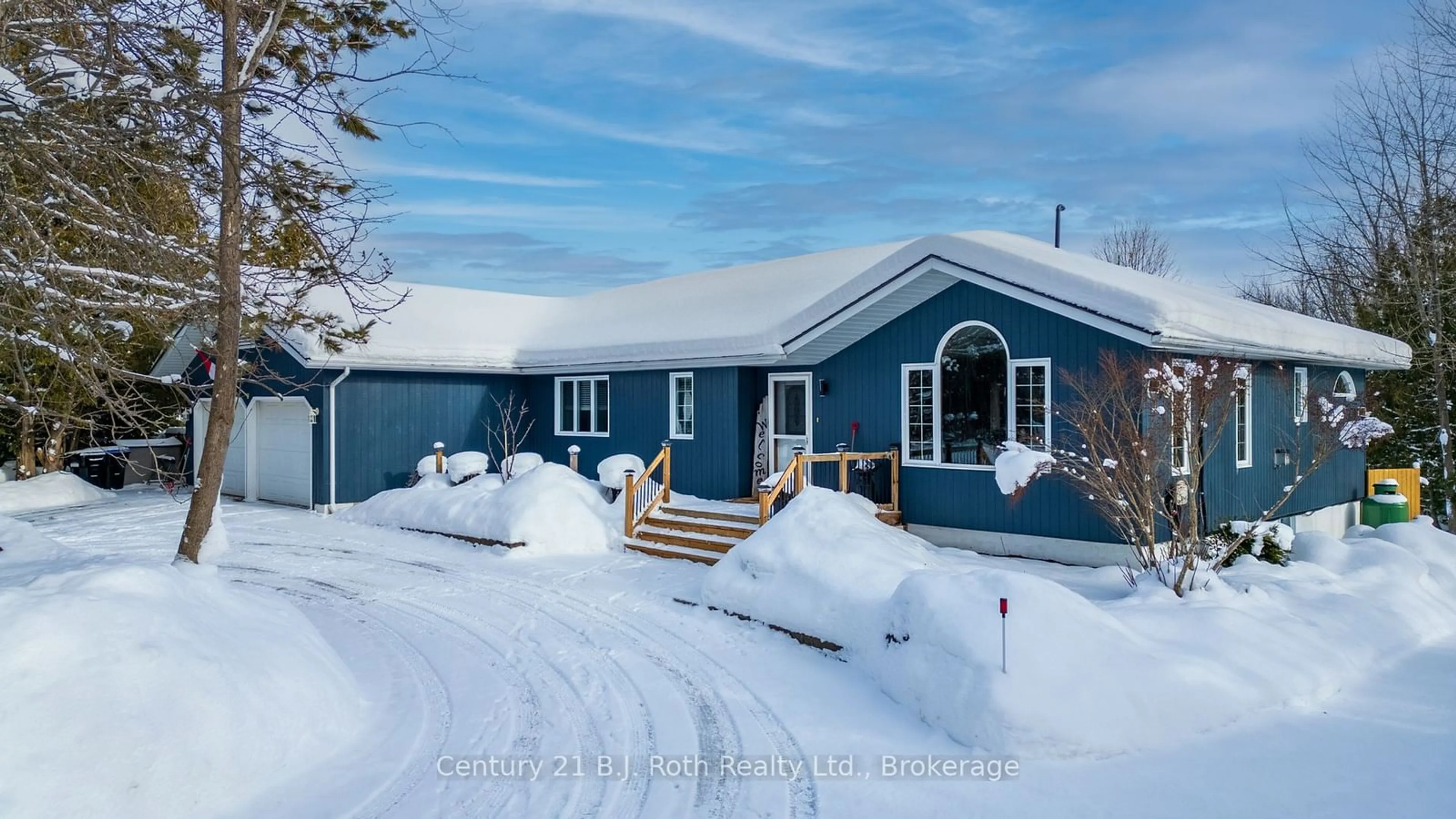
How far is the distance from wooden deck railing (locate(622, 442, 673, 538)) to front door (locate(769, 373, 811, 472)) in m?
1.73

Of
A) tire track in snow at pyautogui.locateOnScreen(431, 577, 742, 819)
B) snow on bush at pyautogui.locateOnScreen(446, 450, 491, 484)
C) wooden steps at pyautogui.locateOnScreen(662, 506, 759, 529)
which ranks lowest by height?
tire track in snow at pyautogui.locateOnScreen(431, 577, 742, 819)

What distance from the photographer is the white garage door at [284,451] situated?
16656 millimetres

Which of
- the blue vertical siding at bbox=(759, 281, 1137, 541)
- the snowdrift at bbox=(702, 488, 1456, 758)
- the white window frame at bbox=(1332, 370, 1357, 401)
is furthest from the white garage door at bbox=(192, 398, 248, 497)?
the white window frame at bbox=(1332, 370, 1357, 401)

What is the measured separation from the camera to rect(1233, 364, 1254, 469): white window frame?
38.0 ft

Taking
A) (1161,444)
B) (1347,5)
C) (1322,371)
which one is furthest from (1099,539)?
(1347,5)

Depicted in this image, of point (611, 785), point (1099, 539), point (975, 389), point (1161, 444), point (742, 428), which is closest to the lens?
point (611, 785)

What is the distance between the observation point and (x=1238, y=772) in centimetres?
496

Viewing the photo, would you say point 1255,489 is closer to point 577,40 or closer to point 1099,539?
point 1099,539

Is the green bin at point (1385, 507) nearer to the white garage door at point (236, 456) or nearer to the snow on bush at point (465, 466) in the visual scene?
the snow on bush at point (465, 466)

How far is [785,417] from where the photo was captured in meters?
14.0

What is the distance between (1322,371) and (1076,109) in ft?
20.9

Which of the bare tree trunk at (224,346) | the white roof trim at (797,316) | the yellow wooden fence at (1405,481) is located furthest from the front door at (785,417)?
the yellow wooden fence at (1405,481)

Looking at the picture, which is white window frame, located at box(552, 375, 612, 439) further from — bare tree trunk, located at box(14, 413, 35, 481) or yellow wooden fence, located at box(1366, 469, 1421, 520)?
yellow wooden fence, located at box(1366, 469, 1421, 520)

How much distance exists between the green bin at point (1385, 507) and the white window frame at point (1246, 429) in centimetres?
337
